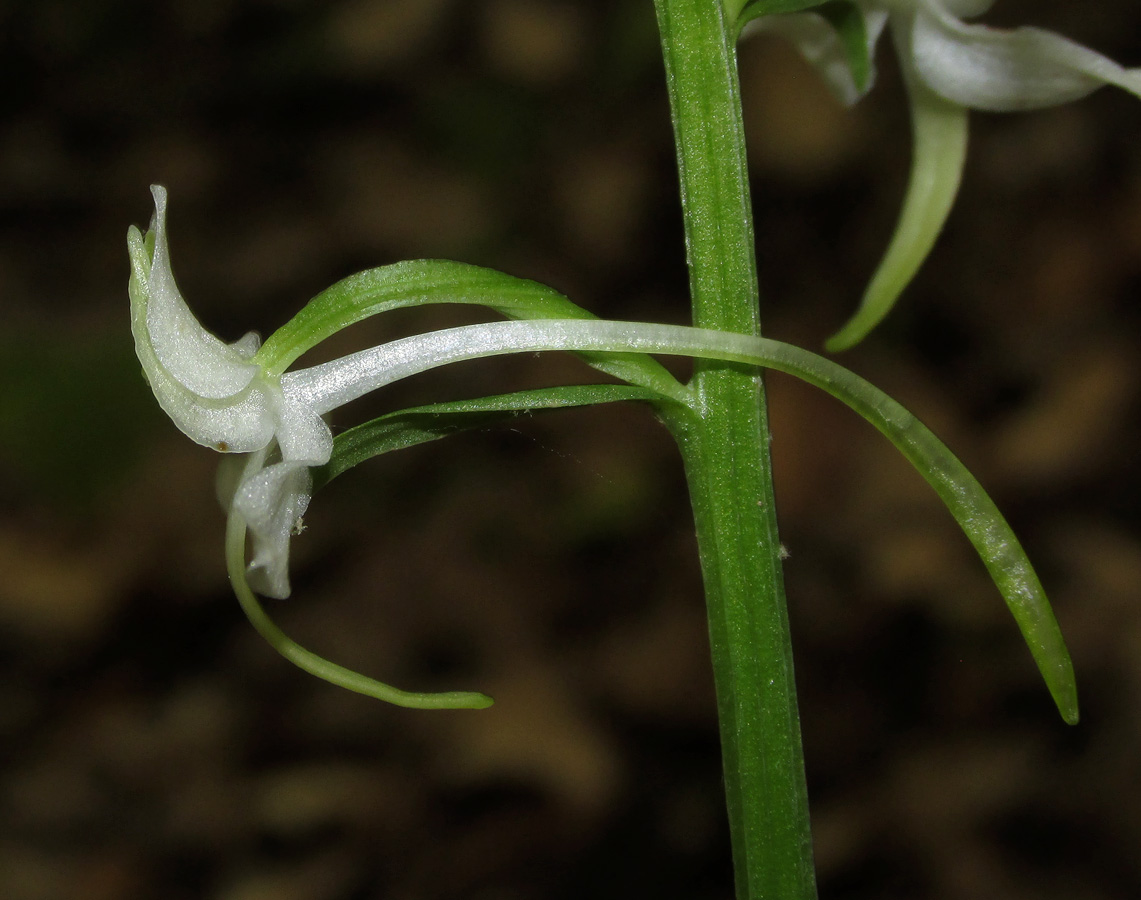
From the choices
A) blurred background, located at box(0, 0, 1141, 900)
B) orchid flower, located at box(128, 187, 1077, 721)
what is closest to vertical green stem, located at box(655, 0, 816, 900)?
orchid flower, located at box(128, 187, 1077, 721)

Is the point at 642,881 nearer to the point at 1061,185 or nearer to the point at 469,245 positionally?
the point at 469,245

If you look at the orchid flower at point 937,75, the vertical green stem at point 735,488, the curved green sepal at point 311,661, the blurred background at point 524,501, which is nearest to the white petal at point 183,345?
the curved green sepal at point 311,661

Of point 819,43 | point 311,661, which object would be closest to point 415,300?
point 311,661

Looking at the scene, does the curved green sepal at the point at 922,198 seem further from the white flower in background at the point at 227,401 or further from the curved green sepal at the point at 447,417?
the white flower in background at the point at 227,401

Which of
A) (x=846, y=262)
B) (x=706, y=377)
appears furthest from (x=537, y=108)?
(x=706, y=377)

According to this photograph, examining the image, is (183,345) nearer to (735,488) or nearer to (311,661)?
(311,661)
